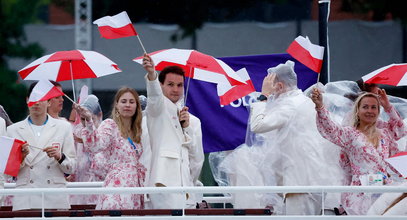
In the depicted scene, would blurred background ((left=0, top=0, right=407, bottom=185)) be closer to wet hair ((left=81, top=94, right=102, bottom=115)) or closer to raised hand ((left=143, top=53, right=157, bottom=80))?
wet hair ((left=81, top=94, right=102, bottom=115))

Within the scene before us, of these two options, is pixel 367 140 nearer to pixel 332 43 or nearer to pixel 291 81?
pixel 291 81

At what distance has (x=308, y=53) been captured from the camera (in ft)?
24.1

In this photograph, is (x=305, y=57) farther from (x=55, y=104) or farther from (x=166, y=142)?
(x=55, y=104)

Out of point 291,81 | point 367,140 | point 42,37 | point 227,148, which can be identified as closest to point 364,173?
point 367,140

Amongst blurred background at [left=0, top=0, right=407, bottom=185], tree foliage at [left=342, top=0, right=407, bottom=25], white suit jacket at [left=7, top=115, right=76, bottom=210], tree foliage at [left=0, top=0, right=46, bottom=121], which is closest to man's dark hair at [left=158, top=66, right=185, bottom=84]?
white suit jacket at [left=7, top=115, right=76, bottom=210]

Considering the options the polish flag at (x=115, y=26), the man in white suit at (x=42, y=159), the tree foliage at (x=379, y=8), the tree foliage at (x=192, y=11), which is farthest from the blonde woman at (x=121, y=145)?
the tree foliage at (x=379, y=8)

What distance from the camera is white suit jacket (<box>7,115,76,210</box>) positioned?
7227 mm

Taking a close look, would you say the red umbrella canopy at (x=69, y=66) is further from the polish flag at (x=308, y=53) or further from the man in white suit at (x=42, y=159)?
the polish flag at (x=308, y=53)

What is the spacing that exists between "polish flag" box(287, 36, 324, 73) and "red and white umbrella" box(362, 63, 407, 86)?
384mm

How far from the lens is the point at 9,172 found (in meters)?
6.81

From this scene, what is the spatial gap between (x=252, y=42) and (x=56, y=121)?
12669mm

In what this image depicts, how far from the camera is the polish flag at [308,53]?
287 inches

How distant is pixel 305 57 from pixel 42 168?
2.22m

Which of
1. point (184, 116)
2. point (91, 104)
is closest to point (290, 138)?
point (184, 116)
